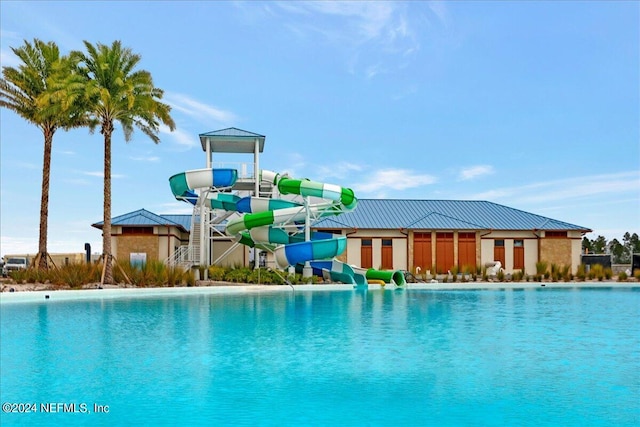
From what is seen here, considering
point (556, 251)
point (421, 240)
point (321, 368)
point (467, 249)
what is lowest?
point (321, 368)

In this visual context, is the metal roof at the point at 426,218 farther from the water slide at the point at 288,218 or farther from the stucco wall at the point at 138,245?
the water slide at the point at 288,218

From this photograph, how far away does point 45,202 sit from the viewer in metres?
28.7

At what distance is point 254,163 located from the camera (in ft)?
105

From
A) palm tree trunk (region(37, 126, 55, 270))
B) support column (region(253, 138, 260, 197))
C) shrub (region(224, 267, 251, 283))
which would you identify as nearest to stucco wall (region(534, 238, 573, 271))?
support column (region(253, 138, 260, 197))

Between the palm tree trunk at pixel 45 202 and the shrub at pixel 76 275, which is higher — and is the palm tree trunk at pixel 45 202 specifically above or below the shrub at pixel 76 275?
above

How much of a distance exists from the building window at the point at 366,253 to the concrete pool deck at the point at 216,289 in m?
7.66

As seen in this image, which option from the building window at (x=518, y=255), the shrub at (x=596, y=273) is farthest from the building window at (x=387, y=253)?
the shrub at (x=596, y=273)

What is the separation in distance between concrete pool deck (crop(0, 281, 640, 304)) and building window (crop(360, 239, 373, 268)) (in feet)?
25.1

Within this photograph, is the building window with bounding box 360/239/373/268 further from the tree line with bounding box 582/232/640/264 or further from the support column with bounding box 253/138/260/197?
the tree line with bounding box 582/232/640/264

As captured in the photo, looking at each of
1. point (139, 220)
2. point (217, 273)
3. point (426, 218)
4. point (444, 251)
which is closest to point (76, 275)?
point (217, 273)

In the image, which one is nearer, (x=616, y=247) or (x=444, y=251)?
(x=444, y=251)

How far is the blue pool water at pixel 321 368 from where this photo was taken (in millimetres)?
6898

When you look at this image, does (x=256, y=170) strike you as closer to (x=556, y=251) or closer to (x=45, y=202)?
(x=45, y=202)

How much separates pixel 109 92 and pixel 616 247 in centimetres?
6177
